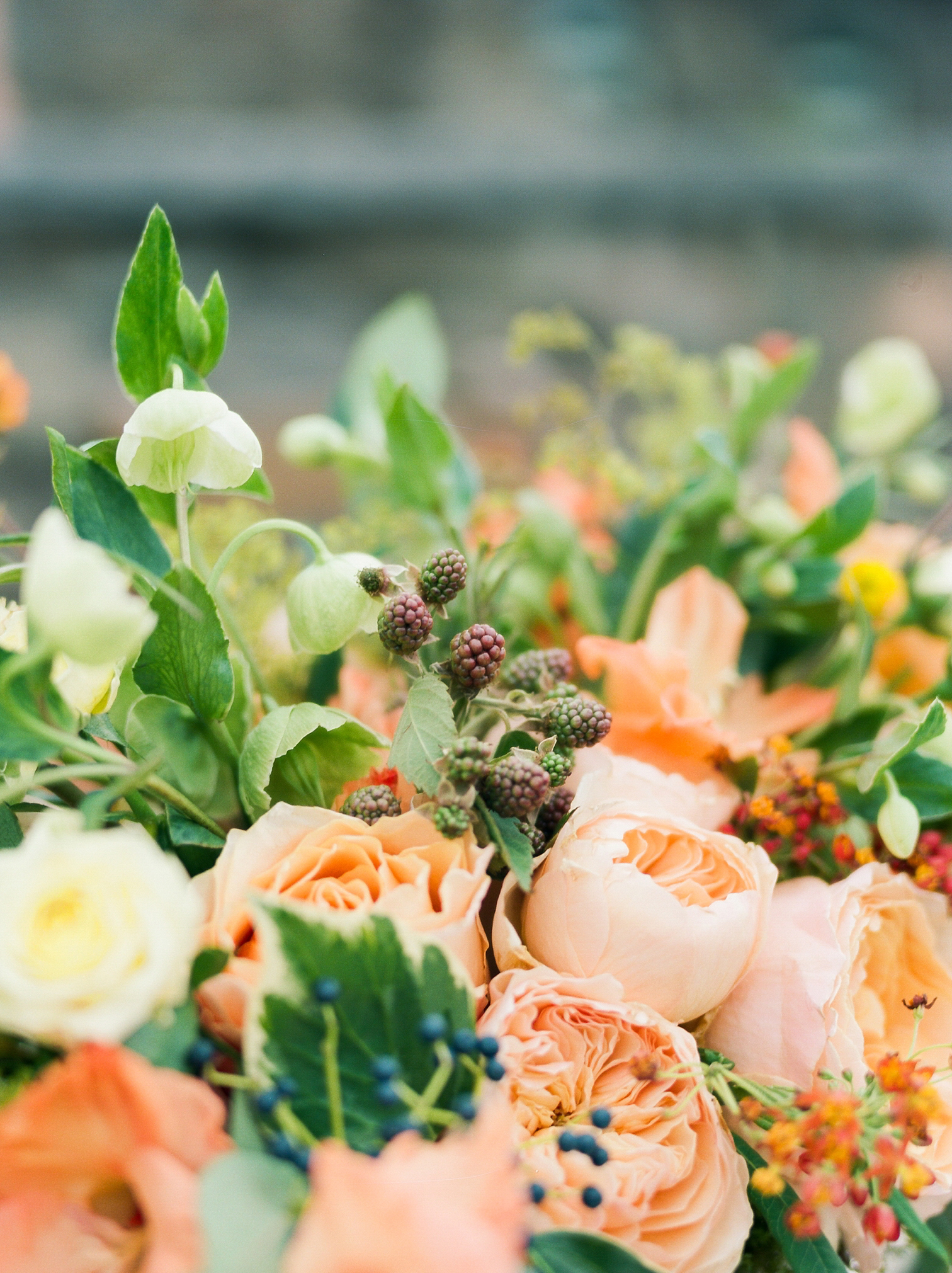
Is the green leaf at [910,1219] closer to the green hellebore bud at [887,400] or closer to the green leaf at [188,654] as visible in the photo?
the green leaf at [188,654]

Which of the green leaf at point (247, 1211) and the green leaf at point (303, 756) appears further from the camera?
the green leaf at point (303, 756)

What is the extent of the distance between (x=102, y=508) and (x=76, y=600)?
0.14 meters

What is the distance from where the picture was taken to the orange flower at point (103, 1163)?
26cm

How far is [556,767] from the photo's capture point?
1.15ft

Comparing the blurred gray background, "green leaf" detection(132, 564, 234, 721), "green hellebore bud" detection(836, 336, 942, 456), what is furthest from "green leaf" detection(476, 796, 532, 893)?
the blurred gray background

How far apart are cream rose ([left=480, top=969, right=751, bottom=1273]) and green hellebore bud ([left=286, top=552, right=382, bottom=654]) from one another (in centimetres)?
14

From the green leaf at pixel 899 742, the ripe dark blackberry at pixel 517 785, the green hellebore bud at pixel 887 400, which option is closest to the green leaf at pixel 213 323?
the ripe dark blackberry at pixel 517 785

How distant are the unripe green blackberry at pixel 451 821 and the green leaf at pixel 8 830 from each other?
0.52ft

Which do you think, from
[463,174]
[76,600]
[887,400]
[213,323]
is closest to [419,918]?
[76,600]

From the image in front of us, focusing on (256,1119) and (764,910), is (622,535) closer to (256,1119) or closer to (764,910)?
(764,910)

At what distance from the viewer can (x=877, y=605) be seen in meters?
0.58

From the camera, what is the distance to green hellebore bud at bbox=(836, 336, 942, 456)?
0.70 metres

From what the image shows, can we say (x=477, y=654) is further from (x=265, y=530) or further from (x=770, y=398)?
(x=770, y=398)

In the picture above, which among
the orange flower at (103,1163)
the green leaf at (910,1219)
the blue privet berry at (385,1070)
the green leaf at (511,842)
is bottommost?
the green leaf at (910,1219)
